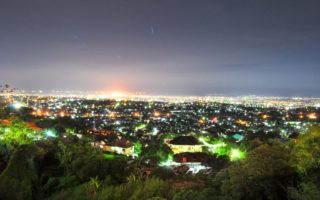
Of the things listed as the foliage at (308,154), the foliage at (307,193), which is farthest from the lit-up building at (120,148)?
the foliage at (307,193)

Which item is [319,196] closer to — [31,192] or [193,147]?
[31,192]

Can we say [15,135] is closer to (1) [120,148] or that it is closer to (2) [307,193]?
(1) [120,148]

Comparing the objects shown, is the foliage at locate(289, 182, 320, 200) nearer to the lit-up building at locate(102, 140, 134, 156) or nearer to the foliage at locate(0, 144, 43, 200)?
the foliage at locate(0, 144, 43, 200)

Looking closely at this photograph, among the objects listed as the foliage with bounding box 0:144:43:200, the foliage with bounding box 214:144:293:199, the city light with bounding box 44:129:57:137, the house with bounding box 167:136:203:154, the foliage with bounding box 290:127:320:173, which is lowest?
the house with bounding box 167:136:203:154

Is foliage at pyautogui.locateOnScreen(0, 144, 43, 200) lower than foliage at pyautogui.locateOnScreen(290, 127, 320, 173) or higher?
lower

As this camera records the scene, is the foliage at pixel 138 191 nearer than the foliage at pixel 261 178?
No

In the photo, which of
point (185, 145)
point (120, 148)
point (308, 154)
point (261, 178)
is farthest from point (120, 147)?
point (308, 154)

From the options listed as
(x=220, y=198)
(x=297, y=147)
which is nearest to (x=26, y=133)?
(x=220, y=198)

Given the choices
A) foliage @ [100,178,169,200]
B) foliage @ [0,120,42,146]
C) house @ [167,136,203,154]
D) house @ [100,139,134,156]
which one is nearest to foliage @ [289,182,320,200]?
foliage @ [100,178,169,200]

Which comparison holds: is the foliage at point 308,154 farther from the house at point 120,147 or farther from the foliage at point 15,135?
the house at point 120,147
